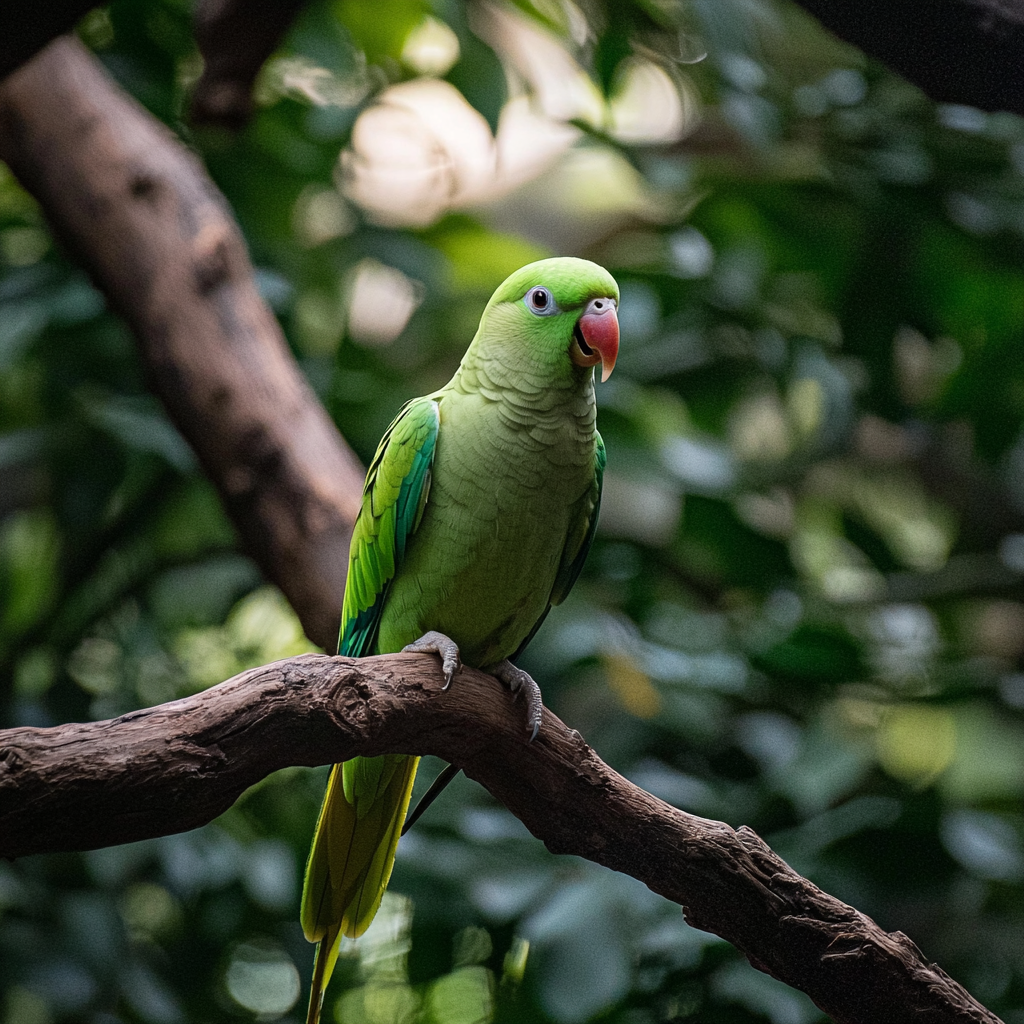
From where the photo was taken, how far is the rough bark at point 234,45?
2.60 metres

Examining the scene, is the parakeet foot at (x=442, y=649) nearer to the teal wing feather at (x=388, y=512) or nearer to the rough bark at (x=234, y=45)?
the teal wing feather at (x=388, y=512)

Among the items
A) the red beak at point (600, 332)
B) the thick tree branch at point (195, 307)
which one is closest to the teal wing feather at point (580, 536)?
the red beak at point (600, 332)

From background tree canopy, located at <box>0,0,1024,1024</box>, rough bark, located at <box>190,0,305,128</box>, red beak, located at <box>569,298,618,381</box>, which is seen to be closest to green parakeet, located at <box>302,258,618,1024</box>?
red beak, located at <box>569,298,618,381</box>

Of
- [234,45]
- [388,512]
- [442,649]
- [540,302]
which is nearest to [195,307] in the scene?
[234,45]

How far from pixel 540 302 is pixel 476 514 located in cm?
35

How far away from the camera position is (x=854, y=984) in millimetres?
1422

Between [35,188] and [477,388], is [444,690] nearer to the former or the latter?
[477,388]

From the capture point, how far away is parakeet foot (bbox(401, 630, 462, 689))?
148 cm

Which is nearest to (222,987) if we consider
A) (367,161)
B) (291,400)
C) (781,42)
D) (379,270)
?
(291,400)

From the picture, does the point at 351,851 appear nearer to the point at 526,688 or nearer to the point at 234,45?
the point at 526,688

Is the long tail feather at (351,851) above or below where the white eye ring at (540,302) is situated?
below

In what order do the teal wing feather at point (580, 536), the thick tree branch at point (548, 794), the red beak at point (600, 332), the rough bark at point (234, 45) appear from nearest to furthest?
1. the thick tree branch at point (548, 794)
2. the red beak at point (600, 332)
3. the teal wing feather at point (580, 536)
4. the rough bark at point (234, 45)

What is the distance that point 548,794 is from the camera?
149cm

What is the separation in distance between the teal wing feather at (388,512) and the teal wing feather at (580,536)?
0.28m
